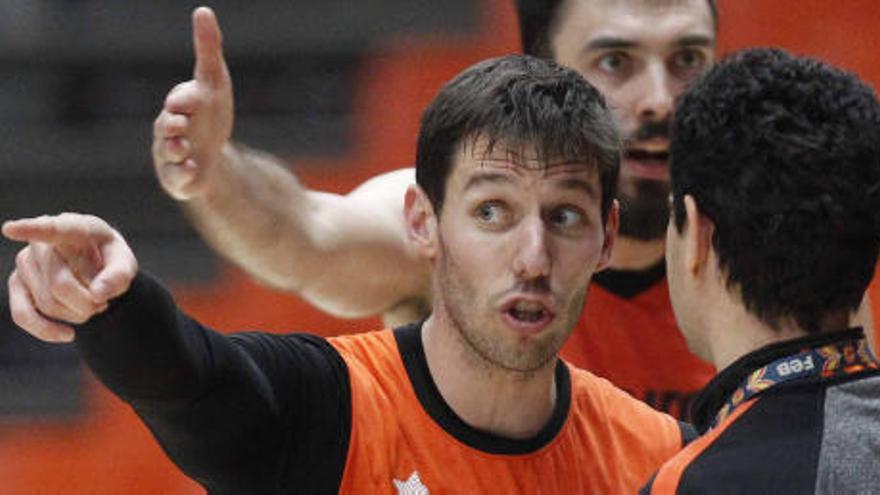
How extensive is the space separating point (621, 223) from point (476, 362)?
1.22 meters

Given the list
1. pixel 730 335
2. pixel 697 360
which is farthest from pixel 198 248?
pixel 730 335

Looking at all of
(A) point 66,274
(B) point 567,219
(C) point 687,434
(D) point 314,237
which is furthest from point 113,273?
(D) point 314,237

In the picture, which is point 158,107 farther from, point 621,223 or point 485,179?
point 485,179

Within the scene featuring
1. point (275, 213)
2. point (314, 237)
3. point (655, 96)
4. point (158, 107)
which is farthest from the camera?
point (158, 107)

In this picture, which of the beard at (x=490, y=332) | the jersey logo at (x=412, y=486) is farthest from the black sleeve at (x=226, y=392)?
the beard at (x=490, y=332)

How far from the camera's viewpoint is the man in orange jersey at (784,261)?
2365 millimetres

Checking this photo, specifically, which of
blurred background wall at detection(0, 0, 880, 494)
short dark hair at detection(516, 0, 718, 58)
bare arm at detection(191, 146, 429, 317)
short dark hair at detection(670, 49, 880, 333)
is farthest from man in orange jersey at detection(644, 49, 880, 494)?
blurred background wall at detection(0, 0, 880, 494)

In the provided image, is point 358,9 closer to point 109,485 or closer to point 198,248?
point 198,248

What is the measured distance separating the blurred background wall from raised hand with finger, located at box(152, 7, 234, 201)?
13.7ft

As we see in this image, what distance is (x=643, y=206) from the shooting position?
164 inches

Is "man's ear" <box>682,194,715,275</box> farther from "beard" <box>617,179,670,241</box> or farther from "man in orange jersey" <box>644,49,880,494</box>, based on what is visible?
"beard" <box>617,179,670,241</box>

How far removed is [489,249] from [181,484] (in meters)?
4.26

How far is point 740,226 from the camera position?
248cm

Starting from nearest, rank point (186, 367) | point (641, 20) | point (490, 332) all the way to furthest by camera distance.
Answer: point (186, 367), point (490, 332), point (641, 20)
